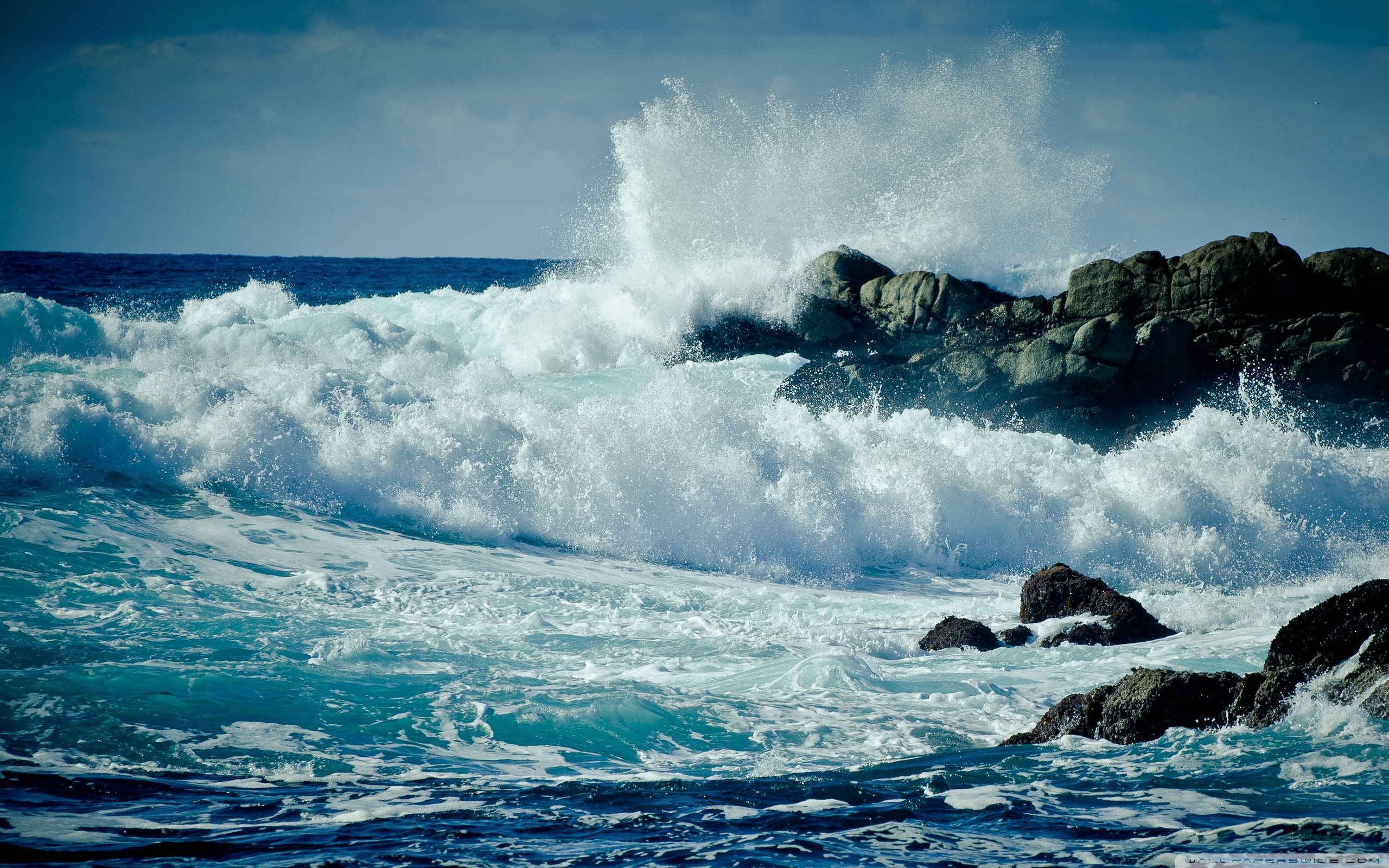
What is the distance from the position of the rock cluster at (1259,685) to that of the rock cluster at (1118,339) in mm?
10008

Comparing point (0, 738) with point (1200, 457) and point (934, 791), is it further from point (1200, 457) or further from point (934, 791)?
point (1200, 457)

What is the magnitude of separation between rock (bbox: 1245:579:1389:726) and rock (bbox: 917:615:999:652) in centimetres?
243

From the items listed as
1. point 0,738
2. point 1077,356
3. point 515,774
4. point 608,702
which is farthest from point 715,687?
point 1077,356

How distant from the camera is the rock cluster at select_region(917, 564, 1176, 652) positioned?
7598mm

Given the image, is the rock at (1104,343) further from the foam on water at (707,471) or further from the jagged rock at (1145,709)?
the jagged rock at (1145,709)

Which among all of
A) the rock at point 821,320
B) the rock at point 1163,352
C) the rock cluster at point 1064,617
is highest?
the rock at point 821,320

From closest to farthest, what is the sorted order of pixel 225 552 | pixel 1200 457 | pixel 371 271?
pixel 225 552
pixel 1200 457
pixel 371 271

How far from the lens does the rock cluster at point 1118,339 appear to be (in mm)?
15320

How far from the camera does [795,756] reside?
207 inches

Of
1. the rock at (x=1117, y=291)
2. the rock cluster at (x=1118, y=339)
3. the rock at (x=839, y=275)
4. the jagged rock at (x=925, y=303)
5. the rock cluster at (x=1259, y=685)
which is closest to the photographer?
the rock cluster at (x=1259, y=685)

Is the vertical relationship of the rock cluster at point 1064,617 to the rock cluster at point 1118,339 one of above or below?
below

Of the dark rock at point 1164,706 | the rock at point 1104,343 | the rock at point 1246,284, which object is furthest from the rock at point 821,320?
the dark rock at point 1164,706

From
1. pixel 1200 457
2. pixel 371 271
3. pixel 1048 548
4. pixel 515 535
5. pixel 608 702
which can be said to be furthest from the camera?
pixel 371 271

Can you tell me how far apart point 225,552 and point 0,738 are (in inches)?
163
